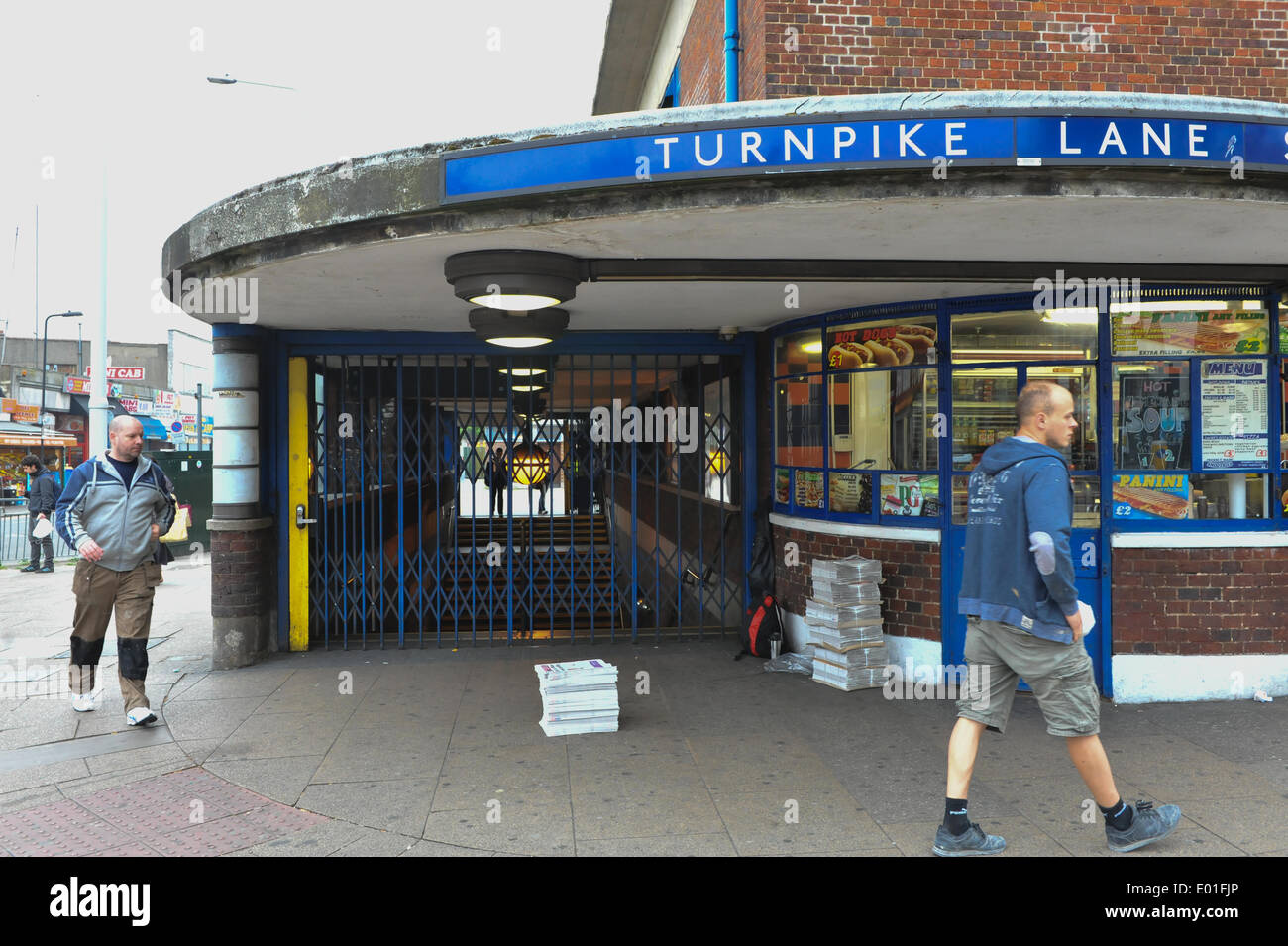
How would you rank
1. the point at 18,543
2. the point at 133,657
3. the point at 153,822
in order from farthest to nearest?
the point at 18,543
the point at 133,657
the point at 153,822

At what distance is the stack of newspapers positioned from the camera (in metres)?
6.86

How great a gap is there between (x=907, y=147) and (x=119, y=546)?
207 inches

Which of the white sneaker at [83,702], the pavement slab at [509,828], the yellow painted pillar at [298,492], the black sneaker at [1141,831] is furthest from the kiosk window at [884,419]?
the white sneaker at [83,702]

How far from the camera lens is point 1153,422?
6.48m

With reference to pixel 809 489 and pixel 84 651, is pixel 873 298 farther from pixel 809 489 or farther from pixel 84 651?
pixel 84 651

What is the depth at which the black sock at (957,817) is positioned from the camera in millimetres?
3924

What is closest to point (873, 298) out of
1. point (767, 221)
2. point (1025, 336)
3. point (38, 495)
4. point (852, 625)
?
point (1025, 336)

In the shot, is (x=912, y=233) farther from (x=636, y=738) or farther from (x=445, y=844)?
(x=445, y=844)

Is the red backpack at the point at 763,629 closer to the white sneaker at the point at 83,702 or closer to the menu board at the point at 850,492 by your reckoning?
the menu board at the point at 850,492

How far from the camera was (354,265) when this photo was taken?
5.60 meters

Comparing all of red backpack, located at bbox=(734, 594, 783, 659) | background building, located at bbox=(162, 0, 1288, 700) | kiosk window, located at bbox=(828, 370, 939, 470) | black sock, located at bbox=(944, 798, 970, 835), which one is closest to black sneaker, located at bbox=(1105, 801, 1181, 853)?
black sock, located at bbox=(944, 798, 970, 835)

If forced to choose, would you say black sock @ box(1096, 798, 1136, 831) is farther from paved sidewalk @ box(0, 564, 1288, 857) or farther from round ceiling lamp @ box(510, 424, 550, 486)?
round ceiling lamp @ box(510, 424, 550, 486)

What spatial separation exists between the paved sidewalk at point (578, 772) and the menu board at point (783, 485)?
1573 mm

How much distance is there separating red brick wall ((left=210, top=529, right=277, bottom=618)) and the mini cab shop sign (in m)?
4.54
